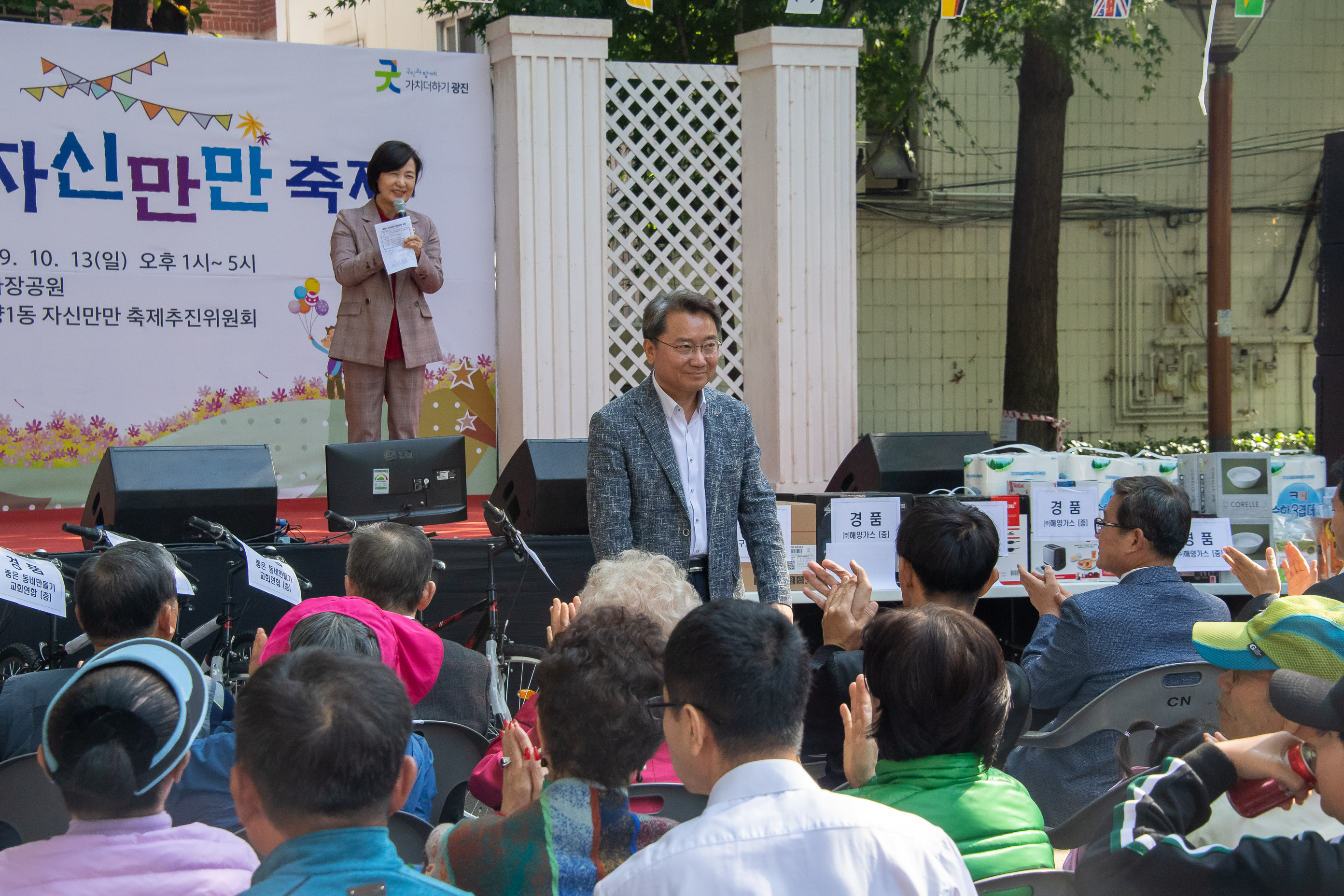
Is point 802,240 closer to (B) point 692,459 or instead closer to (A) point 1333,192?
(A) point 1333,192

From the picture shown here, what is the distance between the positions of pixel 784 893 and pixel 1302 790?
65 cm

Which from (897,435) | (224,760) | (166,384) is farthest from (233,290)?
(224,760)

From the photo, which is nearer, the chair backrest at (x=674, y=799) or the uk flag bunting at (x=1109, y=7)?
the chair backrest at (x=674, y=799)

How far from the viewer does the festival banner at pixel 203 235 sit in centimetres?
603

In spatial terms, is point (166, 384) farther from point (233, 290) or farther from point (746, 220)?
point (746, 220)

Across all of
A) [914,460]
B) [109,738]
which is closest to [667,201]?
[914,460]

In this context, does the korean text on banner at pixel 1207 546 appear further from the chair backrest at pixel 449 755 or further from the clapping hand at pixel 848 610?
the chair backrest at pixel 449 755

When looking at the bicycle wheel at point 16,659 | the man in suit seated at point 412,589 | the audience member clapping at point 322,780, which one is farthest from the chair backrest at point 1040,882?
the bicycle wheel at point 16,659

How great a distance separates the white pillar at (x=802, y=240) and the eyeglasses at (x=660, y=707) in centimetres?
485

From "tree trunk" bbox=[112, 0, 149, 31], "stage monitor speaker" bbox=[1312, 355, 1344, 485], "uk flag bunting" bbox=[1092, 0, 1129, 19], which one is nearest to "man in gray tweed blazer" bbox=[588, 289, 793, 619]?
"stage monitor speaker" bbox=[1312, 355, 1344, 485]

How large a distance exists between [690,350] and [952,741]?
1.43m

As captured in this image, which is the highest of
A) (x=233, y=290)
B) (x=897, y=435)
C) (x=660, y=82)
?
(x=660, y=82)

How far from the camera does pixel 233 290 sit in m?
6.36

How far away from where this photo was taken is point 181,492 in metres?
4.14
